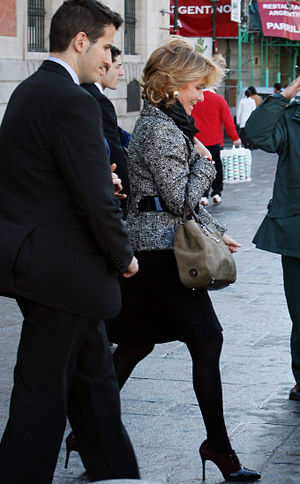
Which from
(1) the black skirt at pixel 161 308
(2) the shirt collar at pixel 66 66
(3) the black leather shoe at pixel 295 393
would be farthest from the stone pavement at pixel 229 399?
(2) the shirt collar at pixel 66 66

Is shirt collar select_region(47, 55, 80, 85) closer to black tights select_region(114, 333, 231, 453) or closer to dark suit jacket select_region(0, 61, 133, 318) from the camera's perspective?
dark suit jacket select_region(0, 61, 133, 318)

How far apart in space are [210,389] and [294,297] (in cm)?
135

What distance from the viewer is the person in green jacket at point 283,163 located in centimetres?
523

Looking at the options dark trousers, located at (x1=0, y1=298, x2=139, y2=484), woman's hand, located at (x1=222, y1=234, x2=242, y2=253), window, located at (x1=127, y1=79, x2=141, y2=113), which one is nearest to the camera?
dark trousers, located at (x1=0, y1=298, x2=139, y2=484)

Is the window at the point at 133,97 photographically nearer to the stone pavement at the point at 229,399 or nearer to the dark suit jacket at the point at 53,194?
the stone pavement at the point at 229,399

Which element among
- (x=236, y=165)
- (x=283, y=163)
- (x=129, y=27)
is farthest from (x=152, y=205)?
(x=129, y=27)

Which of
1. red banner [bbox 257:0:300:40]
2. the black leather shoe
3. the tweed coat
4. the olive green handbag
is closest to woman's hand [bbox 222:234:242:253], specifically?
the tweed coat

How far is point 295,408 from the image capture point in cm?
519

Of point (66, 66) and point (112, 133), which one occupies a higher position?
point (66, 66)

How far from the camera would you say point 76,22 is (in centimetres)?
338

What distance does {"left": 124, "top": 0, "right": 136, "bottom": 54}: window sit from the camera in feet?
71.1

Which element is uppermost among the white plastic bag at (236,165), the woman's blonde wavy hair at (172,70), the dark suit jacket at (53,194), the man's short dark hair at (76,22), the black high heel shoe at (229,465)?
the man's short dark hair at (76,22)

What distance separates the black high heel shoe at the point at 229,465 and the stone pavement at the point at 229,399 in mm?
70

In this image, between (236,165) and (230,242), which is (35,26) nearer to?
(236,165)
